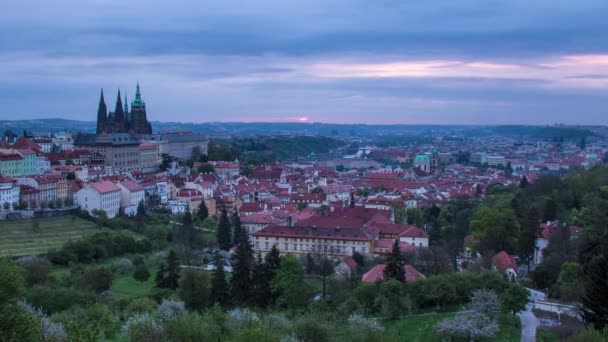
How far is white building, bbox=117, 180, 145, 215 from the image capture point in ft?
181

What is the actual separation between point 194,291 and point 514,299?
11.7 metres

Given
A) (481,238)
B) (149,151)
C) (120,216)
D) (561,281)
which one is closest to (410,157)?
(149,151)

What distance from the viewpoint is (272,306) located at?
91.2ft

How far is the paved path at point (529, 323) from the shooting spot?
21.2m

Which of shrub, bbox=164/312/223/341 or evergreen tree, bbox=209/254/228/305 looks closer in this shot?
shrub, bbox=164/312/223/341

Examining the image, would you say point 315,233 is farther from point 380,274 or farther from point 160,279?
point 160,279

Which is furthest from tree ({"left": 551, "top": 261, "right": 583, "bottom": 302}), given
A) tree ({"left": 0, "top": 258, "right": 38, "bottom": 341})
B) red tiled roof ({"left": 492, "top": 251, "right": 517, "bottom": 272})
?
tree ({"left": 0, "top": 258, "right": 38, "bottom": 341})

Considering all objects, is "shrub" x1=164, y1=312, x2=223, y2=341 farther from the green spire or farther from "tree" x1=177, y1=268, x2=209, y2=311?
the green spire

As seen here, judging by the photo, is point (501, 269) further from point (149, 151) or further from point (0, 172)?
point (149, 151)

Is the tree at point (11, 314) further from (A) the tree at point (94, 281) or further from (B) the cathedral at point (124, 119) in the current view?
(B) the cathedral at point (124, 119)

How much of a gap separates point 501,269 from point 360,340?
48.4 feet

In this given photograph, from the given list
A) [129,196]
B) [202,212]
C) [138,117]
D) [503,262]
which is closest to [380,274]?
[503,262]

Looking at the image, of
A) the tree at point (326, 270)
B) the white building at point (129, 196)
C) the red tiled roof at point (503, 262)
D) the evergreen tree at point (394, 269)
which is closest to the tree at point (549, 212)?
the red tiled roof at point (503, 262)

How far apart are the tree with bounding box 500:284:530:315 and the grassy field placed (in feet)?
85.7
